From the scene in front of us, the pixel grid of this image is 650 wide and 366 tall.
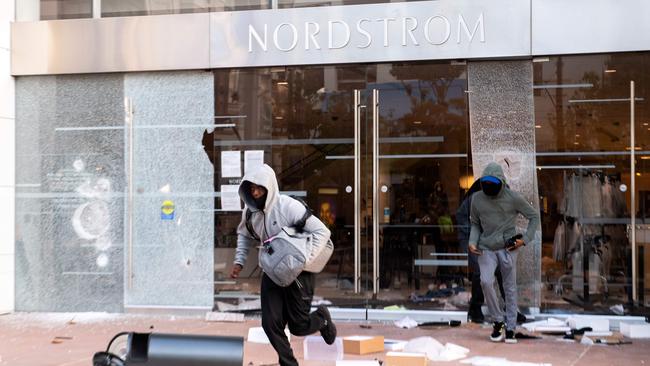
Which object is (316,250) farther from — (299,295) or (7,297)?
(7,297)

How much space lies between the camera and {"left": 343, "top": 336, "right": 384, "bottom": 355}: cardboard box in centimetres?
723

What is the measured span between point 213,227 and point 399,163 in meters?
2.51

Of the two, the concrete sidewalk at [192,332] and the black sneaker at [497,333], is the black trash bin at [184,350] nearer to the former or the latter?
the concrete sidewalk at [192,332]

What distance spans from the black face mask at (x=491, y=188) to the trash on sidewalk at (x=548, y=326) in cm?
168

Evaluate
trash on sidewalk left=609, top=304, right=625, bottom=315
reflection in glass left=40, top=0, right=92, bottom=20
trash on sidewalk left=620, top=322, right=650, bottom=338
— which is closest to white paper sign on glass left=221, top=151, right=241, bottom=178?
reflection in glass left=40, top=0, right=92, bottom=20

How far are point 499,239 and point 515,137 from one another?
5.67ft

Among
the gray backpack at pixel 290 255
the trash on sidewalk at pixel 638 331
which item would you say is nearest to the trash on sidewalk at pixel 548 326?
the trash on sidewalk at pixel 638 331

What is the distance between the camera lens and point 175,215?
9.96 metres

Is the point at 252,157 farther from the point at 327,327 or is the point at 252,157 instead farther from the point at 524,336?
the point at 524,336

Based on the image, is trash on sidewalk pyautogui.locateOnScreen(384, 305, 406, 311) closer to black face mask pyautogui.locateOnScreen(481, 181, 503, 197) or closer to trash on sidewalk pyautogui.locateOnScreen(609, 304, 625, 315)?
black face mask pyautogui.locateOnScreen(481, 181, 503, 197)

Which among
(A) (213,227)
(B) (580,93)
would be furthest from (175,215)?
(B) (580,93)

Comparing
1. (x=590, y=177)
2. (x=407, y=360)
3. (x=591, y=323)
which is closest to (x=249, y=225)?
(x=407, y=360)

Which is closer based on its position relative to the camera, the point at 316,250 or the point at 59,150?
the point at 316,250

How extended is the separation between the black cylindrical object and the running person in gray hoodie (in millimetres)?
1454
